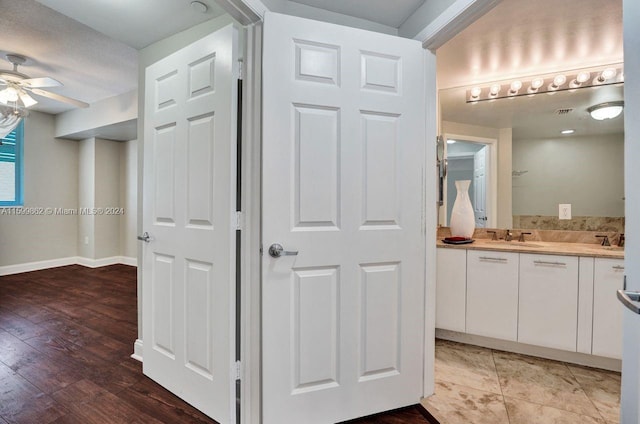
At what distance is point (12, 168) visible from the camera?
182 inches

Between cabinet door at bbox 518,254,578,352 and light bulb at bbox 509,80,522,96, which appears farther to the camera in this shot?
light bulb at bbox 509,80,522,96

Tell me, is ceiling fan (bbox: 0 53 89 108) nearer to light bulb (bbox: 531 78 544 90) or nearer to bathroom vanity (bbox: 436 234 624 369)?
bathroom vanity (bbox: 436 234 624 369)

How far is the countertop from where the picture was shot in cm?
203

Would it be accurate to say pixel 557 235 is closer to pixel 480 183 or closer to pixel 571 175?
pixel 571 175

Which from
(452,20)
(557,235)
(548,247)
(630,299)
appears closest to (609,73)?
(557,235)

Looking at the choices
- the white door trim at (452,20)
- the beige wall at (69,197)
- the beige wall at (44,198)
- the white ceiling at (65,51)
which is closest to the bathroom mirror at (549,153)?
the white door trim at (452,20)

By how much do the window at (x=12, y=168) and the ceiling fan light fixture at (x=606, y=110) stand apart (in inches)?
285

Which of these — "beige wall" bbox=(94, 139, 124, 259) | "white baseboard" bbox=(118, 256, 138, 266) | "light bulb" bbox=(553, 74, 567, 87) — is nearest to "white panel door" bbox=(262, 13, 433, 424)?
"light bulb" bbox=(553, 74, 567, 87)

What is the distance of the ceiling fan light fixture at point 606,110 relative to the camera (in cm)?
236

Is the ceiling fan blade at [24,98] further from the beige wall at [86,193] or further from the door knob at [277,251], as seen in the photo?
the door knob at [277,251]

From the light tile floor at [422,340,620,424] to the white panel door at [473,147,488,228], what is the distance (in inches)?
47.0

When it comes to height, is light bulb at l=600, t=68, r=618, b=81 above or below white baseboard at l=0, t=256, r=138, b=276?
above

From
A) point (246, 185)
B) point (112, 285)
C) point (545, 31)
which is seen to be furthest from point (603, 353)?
point (112, 285)

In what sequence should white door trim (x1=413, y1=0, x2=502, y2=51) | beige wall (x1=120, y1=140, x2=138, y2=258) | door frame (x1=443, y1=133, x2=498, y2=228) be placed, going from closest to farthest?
white door trim (x1=413, y1=0, x2=502, y2=51)
door frame (x1=443, y1=133, x2=498, y2=228)
beige wall (x1=120, y1=140, x2=138, y2=258)
